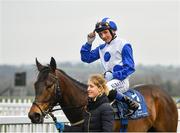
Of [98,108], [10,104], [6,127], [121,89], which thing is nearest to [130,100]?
[121,89]

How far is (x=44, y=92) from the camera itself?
7.83 metres

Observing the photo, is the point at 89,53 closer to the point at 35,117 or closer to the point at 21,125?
the point at 35,117

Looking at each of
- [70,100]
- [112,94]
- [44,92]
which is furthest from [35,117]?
[112,94]

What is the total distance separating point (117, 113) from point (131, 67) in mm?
667

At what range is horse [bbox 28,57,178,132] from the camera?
7.81 meters

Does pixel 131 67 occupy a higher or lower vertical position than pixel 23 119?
higher

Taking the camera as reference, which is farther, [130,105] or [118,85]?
[130,105]

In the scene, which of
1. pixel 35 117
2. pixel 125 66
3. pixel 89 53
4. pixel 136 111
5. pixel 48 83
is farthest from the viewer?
pixel 89 53

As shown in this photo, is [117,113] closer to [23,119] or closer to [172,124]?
[172,124]

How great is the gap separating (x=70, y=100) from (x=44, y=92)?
52 centimetres

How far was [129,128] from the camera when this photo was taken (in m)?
8.59

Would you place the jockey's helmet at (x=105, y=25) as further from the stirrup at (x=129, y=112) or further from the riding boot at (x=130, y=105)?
the stirrup at (x=129, y=112)

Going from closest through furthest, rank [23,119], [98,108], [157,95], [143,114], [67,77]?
[98,108] → [67,77] → [143,114] → [157,95] → [23,119]

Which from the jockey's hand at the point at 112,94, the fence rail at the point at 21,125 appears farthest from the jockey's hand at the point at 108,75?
the fence rail at the point at 21,125
